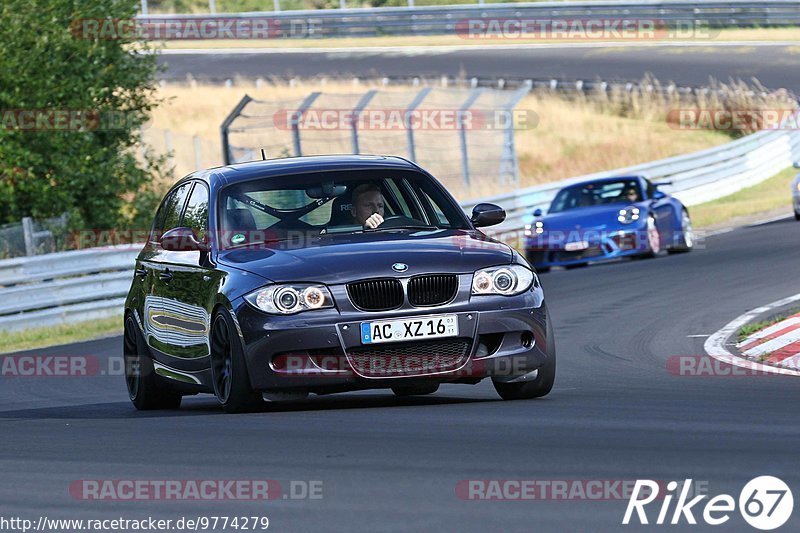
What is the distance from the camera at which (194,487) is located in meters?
6.12

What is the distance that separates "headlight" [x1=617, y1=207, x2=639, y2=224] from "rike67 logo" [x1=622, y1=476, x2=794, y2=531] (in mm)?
16205

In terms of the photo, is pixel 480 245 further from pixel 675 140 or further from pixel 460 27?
pixel 460 27

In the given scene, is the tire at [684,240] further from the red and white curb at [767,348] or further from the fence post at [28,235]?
the red and white curb at [767,348]

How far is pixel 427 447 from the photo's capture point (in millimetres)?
6809

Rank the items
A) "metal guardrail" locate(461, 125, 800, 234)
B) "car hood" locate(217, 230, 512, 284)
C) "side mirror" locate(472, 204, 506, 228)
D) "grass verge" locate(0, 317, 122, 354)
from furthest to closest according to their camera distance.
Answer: "metal guardrail" locate(461, 125, 800, 234) < "grass verge" locate(0, 317, 122, 354) < "side mirror" locate(472, 204, 506, 228) < "car hood" locate(217, 230, 512, 284)

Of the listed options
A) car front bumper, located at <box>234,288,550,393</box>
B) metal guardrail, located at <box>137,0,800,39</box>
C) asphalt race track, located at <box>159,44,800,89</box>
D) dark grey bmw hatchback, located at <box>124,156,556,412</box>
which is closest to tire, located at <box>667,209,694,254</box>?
dark grey bmw hatchback, located at <box>124,156,556,412</box>

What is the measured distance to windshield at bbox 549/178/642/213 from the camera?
22.5 meters

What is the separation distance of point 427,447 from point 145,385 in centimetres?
400

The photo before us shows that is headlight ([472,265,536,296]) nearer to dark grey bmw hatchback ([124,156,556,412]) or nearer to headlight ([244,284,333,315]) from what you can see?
dark grey bmw hatchback ([124,156,556,412])

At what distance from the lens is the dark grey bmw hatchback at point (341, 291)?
839 centimetres

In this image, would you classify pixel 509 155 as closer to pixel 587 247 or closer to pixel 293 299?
pixel 587 247

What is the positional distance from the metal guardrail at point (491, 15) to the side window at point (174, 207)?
113 feet

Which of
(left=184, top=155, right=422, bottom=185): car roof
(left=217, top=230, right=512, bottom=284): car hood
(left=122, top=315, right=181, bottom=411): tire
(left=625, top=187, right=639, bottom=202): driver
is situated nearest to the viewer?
(left=217, top=230, right=512, bottom=284): car hood

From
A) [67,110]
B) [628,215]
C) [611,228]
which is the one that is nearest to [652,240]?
[628,215]
